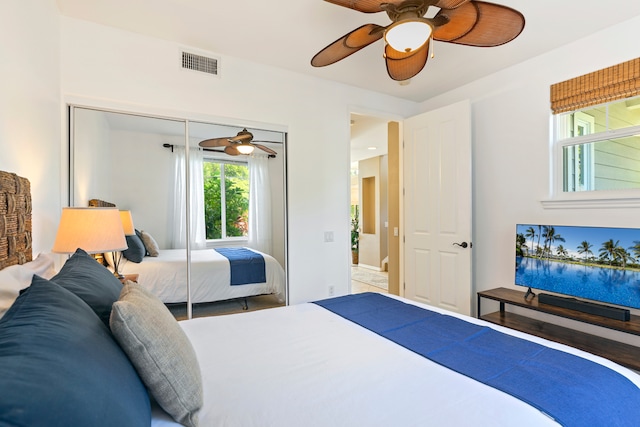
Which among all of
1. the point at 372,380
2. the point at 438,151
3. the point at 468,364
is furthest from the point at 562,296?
the point at 372,380

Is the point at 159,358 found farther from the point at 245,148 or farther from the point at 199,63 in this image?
the point at 199,63

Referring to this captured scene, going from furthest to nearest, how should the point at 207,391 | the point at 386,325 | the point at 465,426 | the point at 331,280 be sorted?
the point at 331,280 < the point at 386,325 < the point at 207,391 < the point at 465,426

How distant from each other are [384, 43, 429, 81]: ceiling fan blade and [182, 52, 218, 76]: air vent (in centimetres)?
163

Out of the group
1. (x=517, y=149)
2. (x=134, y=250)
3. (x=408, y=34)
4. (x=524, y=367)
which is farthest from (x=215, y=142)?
(x=517, y=149)

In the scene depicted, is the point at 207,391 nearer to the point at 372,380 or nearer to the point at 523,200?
A: the point at 372,380

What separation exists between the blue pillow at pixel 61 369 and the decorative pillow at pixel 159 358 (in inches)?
1.2

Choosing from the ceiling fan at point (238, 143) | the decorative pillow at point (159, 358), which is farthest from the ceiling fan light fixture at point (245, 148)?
the decorative pillow at point (159, 358)

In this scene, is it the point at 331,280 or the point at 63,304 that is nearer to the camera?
the point at 63,304

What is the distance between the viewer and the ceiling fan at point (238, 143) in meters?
2.89

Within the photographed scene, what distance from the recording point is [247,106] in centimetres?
302

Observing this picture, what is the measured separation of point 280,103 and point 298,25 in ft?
2.78

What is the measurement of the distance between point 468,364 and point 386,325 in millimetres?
482

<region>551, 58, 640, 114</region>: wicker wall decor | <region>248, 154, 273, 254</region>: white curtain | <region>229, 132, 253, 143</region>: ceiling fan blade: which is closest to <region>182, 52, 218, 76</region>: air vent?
<region>229, 132, 253, 143</region>: ceiling fan blade

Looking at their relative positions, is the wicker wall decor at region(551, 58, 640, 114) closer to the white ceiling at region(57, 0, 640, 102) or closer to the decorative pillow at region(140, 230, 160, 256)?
the white ceiling at region(57, 0, 640, 102)
